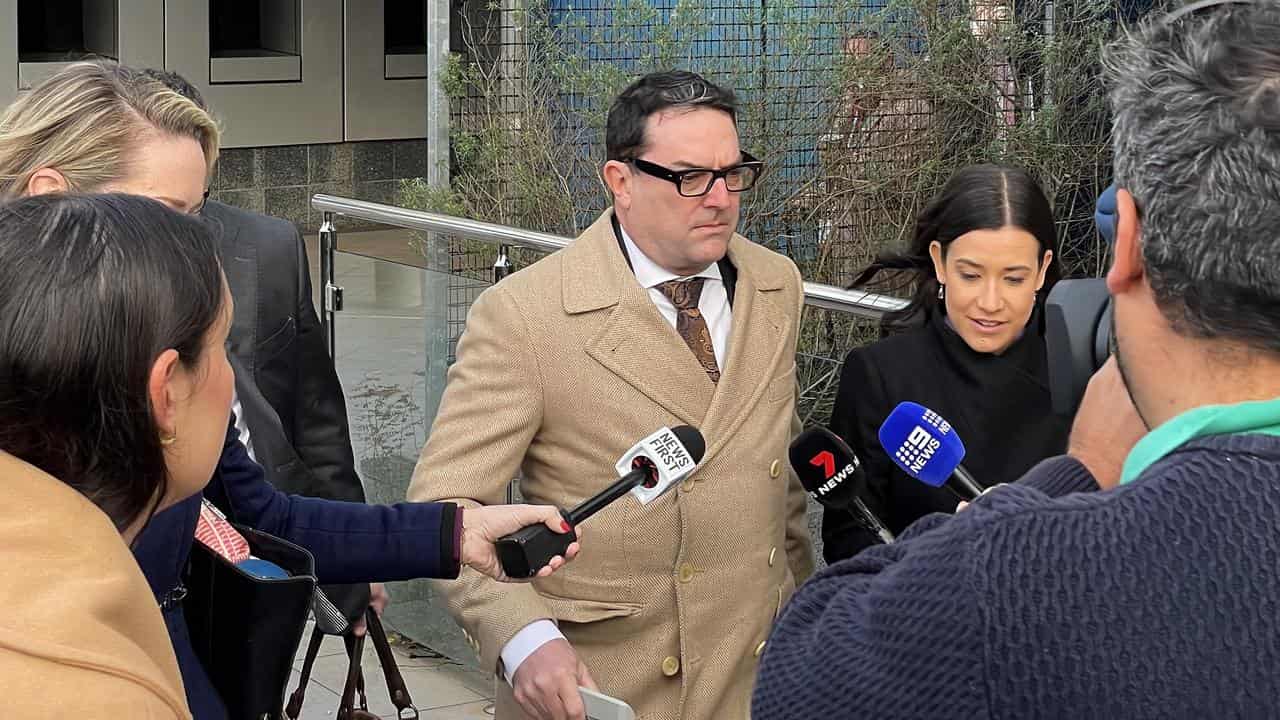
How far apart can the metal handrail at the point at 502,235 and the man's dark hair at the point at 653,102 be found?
58 cm

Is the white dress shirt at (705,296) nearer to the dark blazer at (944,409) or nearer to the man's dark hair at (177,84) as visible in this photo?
the dark blazer at (944,409)

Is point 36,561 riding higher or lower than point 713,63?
lower

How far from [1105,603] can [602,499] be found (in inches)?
55.0

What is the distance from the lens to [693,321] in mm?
3266

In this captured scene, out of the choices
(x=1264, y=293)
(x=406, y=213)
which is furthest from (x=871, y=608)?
(x=406, y=213)

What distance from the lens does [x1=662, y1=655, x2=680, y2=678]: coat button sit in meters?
3.06

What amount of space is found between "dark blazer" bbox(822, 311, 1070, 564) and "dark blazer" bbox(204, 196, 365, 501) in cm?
121

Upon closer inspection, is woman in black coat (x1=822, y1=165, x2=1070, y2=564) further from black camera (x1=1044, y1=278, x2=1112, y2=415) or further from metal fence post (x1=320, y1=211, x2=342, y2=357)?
metal fence post (x1=320, y1=211, x2=342, y2=357)

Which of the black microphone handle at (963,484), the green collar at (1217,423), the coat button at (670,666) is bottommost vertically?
the coat button at (670,666)

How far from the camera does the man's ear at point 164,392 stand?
168cm

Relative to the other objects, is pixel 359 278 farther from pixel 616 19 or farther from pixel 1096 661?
pixel 1096 661

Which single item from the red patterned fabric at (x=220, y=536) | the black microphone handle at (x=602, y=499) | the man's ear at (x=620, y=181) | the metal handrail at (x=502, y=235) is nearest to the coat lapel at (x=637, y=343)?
the man's ear at (x=620, y=181)

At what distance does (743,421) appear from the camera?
316 centimetres

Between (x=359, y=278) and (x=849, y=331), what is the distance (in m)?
1.66
